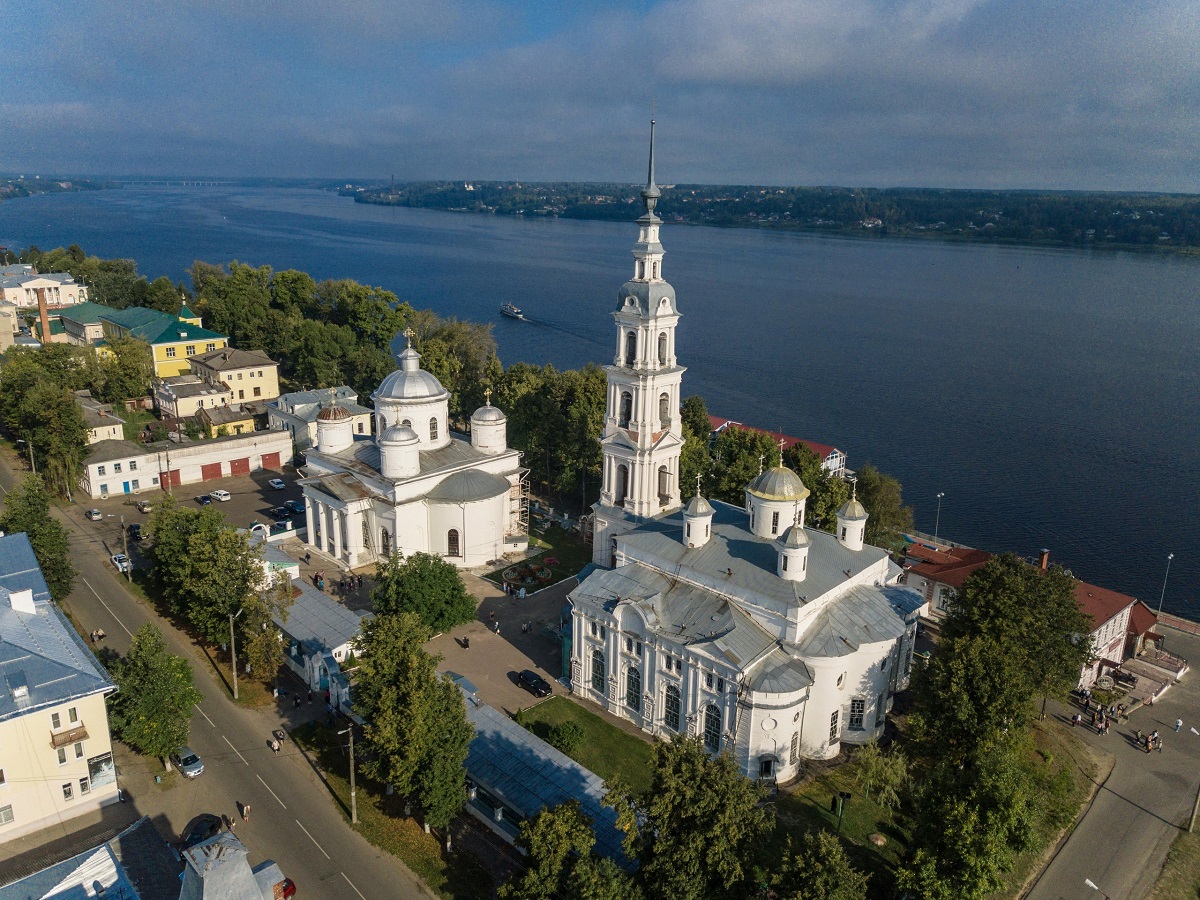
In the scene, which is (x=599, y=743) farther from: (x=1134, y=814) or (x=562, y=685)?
(x=1134, y=814)

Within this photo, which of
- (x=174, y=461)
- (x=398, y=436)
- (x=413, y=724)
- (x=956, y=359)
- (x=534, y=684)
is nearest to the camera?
(x=413, y=724)

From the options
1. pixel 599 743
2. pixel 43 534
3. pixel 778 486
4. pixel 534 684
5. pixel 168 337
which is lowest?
pixel 599 743

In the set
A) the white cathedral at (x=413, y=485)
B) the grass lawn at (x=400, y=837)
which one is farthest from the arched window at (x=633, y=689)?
the white cathedral at (x=413, y=485)

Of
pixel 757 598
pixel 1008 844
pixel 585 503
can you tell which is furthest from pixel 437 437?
pixel 1008 844

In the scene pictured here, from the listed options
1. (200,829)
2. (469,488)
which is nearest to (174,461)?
(469,488)

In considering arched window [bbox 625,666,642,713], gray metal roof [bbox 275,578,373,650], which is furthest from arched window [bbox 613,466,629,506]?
gray metal roof [bbox 275,578,373,650]

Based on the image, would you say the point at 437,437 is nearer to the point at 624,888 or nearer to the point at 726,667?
the point at 726,667
